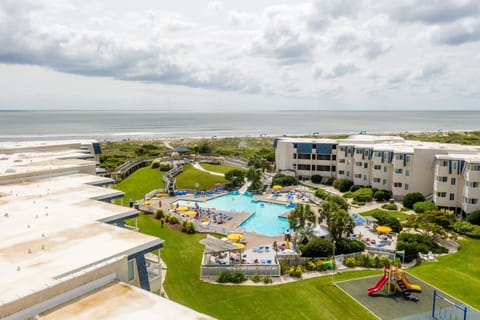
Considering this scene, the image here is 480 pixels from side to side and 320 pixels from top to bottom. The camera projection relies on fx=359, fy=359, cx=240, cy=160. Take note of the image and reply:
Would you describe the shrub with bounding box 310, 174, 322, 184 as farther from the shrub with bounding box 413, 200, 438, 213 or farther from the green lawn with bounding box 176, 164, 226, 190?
the shrub with bounding box 413, 200, 438, 213

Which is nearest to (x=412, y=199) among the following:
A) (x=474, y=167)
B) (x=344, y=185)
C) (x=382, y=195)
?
(x=382, y=195)

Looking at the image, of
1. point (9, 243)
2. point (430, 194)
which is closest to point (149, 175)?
point (430, 194)

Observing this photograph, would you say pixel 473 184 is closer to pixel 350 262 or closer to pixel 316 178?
pixel 350 262

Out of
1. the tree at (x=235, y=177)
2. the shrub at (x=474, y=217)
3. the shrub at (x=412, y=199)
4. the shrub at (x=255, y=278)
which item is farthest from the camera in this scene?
the tree at (x=235, y=177)

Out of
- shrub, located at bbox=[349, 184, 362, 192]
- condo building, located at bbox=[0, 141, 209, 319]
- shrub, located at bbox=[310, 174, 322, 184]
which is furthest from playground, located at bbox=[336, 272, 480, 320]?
shrub, located at bbox=[310, 174, 322, 184]

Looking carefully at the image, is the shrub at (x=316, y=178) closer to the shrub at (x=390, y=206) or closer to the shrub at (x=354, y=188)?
the shrub at (x=354, y=188)

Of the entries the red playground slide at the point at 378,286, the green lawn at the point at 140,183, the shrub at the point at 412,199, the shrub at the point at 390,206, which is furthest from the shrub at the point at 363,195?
the green lawn at the point at 140,183

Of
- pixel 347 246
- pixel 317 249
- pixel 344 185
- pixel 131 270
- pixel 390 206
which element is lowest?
pixel 347 246
